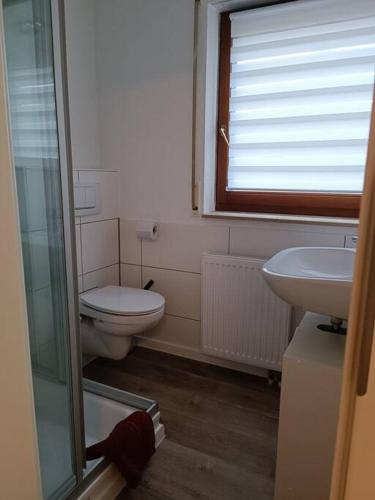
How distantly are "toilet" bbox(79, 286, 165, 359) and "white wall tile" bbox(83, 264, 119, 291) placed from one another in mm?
75

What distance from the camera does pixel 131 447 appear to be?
133 centimetres

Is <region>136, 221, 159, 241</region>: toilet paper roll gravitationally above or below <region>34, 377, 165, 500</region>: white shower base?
above

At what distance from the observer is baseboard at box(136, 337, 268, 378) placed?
2.07m

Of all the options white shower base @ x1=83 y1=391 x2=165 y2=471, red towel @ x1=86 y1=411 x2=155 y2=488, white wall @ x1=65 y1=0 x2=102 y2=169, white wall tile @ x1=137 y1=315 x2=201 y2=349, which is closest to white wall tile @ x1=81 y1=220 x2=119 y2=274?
white wall @ x1=65 y1=0 x2=102 y2=169

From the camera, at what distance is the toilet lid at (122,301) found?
1.81 metres

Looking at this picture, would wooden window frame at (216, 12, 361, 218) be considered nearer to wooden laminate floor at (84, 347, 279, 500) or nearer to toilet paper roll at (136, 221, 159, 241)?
toilet paper roll at (136, 221, 159, 241)

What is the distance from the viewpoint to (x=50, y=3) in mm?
878

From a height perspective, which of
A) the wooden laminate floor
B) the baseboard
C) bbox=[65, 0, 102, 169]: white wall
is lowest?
the wooden laminate floor

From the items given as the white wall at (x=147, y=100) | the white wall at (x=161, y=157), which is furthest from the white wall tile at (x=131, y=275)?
the white wall at (x=147, y=100)

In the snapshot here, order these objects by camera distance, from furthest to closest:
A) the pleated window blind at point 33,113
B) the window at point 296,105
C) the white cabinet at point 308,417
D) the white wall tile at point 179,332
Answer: the white wall tile at point 179,332, the window at point 296,105, the white cabinet at point 308,417, the pleated window blind at point 33,113

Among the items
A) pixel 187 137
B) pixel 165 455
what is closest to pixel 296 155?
pixel 187 137

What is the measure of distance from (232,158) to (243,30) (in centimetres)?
65

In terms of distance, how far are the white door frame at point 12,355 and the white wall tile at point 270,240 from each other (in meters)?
1.36

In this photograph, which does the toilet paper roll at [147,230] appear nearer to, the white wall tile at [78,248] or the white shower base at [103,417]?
the white wall tile at [78,248]
